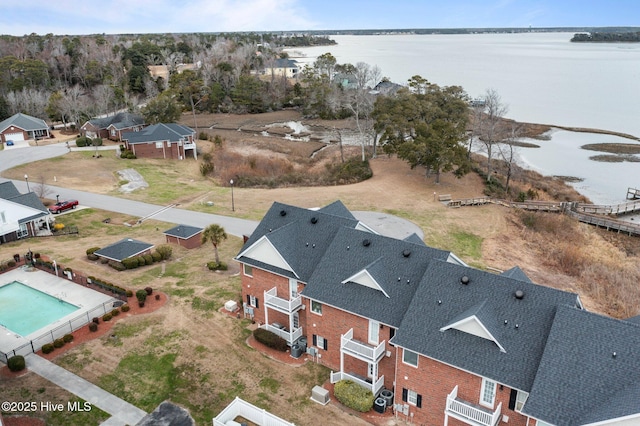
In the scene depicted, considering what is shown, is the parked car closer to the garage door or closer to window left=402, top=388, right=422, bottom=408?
the garage door

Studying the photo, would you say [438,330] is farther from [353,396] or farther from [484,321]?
[353,396]

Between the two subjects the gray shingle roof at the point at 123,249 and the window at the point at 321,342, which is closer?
the window at the point at 321,342

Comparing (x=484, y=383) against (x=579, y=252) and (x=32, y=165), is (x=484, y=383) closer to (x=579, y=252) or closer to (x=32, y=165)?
(x=579, y=252)

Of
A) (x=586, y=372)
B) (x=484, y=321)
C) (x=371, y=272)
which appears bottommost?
(x=586, y=372)

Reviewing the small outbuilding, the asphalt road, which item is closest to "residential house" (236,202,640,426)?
the small outbuilding

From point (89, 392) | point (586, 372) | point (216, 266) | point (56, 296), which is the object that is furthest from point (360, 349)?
point (56, 296)

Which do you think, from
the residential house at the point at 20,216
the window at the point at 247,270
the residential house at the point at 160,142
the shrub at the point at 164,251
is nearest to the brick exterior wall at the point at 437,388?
the window at the point at 247,270

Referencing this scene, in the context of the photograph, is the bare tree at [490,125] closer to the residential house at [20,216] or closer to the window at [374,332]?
Result: the window at [374,332]
